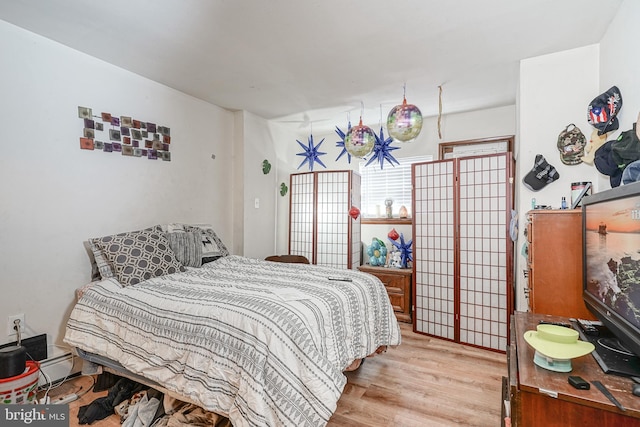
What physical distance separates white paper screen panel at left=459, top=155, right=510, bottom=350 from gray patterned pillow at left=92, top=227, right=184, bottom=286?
2.62 metres

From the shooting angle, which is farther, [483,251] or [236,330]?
[483,251]

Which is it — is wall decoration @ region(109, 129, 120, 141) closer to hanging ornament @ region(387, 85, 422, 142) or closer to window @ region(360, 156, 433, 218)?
hanging ornament @ region(387, 85, 422, 142)

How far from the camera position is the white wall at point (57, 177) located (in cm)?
209

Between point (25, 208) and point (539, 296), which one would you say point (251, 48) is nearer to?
point (25, 208)

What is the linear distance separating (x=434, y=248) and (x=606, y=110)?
67.7 inches

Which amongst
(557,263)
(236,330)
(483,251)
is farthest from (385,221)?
(236,330)

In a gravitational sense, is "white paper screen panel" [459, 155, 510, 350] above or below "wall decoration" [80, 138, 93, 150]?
below

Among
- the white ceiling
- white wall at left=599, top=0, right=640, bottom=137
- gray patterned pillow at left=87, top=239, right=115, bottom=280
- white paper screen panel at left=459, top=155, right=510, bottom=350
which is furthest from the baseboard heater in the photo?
white wall at left=599, top=0, right=640, bottom=137

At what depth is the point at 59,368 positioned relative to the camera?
7.47 feet

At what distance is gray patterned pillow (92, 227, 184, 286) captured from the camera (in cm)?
224

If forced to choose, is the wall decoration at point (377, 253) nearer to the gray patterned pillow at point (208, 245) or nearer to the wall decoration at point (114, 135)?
the gray patterned pillow at point (208, 245)

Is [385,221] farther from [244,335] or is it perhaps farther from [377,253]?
[244,335]

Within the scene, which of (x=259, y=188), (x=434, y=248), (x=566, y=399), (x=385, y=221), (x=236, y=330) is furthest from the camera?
(x=385, y=221)

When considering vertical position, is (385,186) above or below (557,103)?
below
